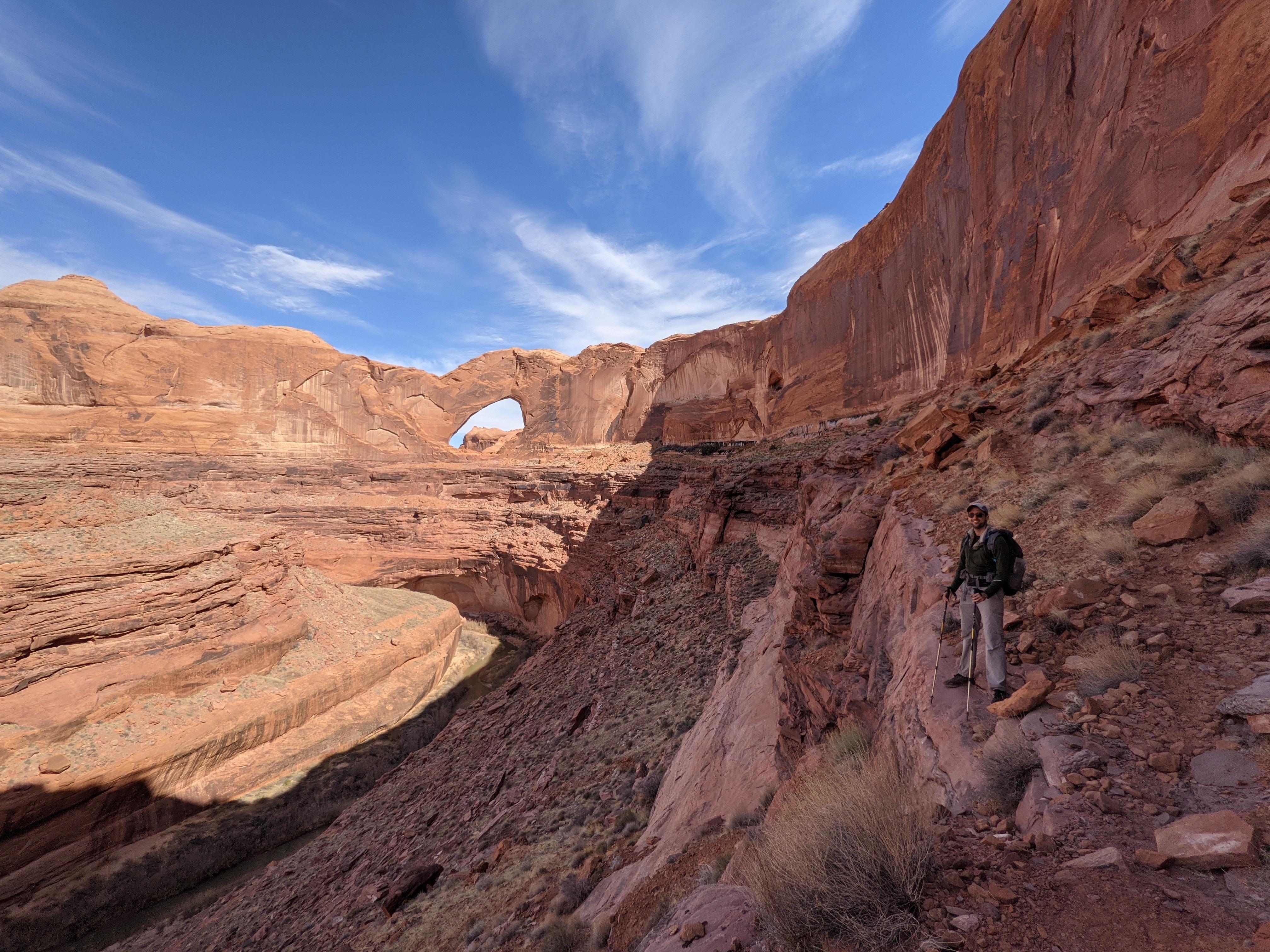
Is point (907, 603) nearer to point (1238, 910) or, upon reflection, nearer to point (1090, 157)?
point (1238, 910)

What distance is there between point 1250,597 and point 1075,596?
81 centimetres

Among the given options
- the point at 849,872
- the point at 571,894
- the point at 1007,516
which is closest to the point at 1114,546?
the point at 1007,516

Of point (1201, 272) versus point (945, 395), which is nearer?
point (1201, 272)

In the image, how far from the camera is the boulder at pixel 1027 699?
2.84 metres

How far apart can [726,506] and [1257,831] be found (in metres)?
15.7

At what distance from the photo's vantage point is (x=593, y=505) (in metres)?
28.2

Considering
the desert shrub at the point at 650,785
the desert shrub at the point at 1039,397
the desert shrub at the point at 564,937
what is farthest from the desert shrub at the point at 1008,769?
the desert shrub at the point at 1039,397

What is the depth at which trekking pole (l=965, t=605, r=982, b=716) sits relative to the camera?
3.22m

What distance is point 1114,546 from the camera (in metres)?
3.65

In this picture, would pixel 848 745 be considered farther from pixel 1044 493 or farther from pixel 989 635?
pixel 1044 493

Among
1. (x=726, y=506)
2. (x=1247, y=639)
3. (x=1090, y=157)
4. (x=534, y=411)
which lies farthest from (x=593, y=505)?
(x=1247, y=639)

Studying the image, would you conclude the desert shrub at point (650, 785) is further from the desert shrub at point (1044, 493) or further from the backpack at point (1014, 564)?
the desert shrub at point (1044, 493)

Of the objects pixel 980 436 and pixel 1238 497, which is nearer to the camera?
pixel 1238 497

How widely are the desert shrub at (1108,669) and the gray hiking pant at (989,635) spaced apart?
43 cm
